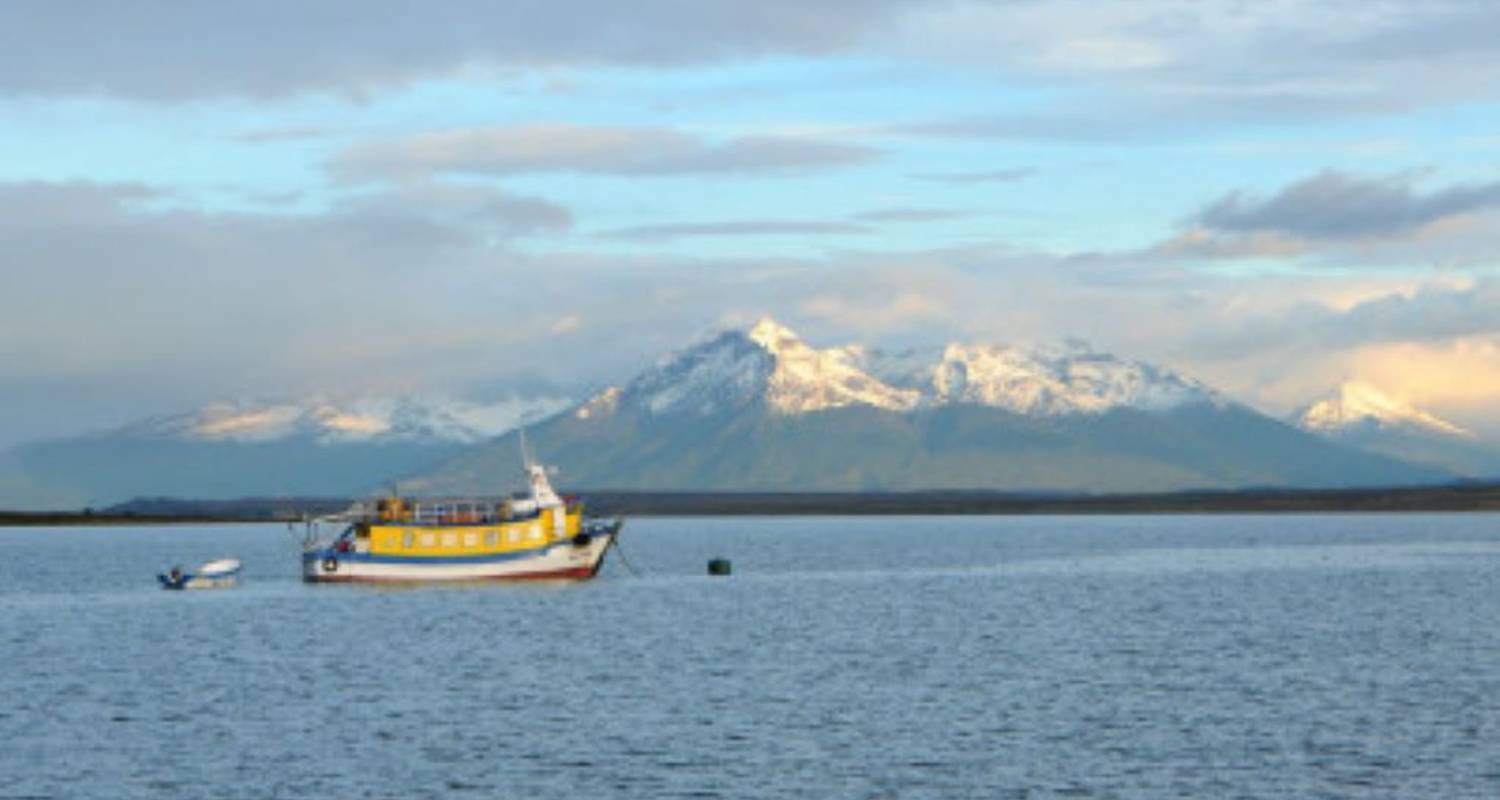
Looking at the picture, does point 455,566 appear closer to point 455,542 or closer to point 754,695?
point 455,542

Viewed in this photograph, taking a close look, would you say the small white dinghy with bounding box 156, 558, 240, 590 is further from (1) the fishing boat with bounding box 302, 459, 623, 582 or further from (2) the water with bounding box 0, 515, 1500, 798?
(2) the water with bounding box 0, 515, 1500, 798

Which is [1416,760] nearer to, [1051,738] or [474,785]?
[1051,738]

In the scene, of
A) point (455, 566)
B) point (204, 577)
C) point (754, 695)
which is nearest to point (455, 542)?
point (455, 566)

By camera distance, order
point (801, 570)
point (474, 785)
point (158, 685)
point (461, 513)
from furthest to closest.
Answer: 1. point (801, 570)
2. point (461, 513)
3. point (158, 685)
4. point (474, 785)

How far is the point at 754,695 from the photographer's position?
75812mm

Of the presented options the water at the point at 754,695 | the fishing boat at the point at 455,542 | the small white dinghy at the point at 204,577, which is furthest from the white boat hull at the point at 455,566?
the small white dinghy at the point at 204,577

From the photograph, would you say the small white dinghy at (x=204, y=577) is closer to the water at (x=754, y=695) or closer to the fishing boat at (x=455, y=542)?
the fishing boat at (x=455, y=542)

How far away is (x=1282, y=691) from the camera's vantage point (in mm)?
74750

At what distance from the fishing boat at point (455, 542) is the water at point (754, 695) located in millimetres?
5201

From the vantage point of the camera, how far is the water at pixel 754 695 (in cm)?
5691

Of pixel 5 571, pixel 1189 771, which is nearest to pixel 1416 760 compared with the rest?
pixel 1189 771

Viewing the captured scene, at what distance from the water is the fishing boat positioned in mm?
5201

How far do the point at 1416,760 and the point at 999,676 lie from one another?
24.7 metres

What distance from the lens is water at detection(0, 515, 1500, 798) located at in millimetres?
56906
